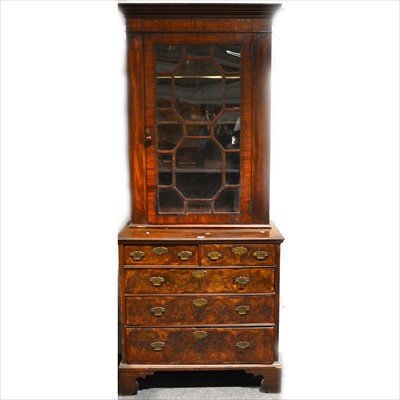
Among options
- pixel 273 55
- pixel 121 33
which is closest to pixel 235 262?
pixel 273 55

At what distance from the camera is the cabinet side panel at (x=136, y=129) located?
6.88 ft

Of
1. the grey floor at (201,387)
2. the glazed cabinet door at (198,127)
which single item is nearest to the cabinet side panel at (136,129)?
the glazed cabinet door at (198,127)

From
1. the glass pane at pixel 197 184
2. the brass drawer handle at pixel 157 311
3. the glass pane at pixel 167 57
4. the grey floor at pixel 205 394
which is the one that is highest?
the glass pane at pixel 167 57

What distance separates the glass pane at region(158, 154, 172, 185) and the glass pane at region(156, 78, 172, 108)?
24 centimetres

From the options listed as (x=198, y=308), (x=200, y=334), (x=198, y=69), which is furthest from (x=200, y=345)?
(x=198, y=69)

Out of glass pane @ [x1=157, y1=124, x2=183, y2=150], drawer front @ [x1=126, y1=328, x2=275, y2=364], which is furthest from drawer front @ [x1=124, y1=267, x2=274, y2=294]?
glass pane @ [x1=157, y1=124, x2=183, y2=150]

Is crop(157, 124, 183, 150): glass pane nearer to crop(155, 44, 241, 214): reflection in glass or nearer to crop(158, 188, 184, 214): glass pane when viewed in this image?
crop(155, 44, 241, 214): reflection in glass

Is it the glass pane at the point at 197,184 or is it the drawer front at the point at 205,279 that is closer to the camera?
the drawer front at the point at 205,279

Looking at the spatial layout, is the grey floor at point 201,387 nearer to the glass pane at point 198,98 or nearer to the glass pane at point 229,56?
the glass pane at point 198,98

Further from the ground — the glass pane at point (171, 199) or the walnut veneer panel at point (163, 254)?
the glass pane at point (171, 199)

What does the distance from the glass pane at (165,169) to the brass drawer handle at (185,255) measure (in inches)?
13.5

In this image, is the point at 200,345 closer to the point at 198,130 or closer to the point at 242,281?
the point at 242,281

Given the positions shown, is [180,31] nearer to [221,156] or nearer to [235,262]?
[221,156]

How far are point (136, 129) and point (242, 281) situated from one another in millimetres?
A: 856
